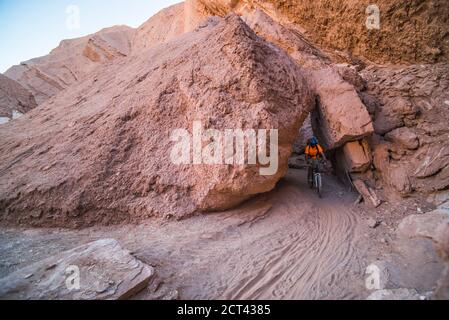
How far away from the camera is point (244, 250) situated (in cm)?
411

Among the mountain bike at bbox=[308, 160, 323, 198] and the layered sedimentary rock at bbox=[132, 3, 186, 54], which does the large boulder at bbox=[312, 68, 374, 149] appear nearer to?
the mountain bike at bbox=[308, 160, 323, 198]

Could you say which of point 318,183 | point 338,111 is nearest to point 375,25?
point 338,111

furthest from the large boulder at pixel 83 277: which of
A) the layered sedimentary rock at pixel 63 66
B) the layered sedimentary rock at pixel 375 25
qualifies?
the layered sedimentary rock at pixel 63 66

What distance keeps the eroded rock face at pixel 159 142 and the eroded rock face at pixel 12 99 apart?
23.2ft

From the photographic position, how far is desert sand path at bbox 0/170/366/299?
339cm

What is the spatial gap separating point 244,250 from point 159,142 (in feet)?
8.52

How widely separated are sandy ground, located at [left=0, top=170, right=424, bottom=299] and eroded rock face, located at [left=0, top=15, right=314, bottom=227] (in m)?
0.38

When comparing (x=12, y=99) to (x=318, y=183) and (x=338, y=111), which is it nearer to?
(x=318, y=183)

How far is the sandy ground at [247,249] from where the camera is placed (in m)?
3.39

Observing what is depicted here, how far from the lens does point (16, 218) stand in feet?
15.1

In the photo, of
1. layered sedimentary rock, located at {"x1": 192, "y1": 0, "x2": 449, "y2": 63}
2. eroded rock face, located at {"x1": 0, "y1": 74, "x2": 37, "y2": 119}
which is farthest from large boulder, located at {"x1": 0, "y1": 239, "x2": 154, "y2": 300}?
eroded rock face, located at {"x1": 0, "y1": 74, "x2": 37, "y2": 119}

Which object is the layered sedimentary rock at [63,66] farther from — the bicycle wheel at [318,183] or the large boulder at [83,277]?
the large boulder at [83,277]
